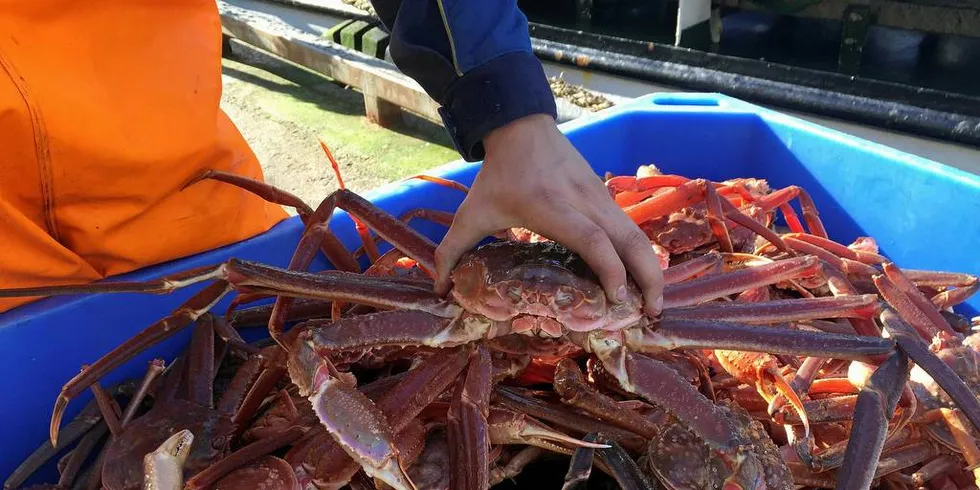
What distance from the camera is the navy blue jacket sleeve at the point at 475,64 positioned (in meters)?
1.10

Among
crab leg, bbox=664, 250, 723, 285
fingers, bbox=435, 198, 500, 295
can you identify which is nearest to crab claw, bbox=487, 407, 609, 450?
fingers, bbox=435, 198, 500, 295

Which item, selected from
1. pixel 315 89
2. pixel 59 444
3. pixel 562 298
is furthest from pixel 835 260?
pixel 315 89

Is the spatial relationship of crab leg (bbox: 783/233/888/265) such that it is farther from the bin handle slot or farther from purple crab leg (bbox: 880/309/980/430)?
the bin handle slot

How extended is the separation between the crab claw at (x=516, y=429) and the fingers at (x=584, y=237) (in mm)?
322

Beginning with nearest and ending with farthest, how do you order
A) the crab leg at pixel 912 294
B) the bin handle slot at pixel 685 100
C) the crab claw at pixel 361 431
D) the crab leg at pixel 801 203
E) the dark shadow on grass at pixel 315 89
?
the crab claw at pixel 361 431
the crab leg at pixel 912 294
the crab leg at pixel 801 203
the bin handle slot at pixel 685 100
the dark shadow on grass at pixel 315 89

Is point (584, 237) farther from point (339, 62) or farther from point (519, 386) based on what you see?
point (339, 62)

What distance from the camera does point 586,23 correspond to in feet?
14.6

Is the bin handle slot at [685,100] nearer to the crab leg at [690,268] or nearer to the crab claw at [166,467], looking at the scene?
the crab leg at [690,268]

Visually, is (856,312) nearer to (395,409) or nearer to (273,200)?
(395,409)

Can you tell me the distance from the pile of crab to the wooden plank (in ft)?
7.43

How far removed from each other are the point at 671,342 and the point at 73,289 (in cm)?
103

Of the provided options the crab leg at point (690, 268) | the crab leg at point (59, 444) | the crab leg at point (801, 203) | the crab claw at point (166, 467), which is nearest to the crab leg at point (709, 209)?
the crab leg at point (801, 203)

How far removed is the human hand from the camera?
3.38 ft

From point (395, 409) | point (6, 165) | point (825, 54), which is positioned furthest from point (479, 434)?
point (825, 54)
